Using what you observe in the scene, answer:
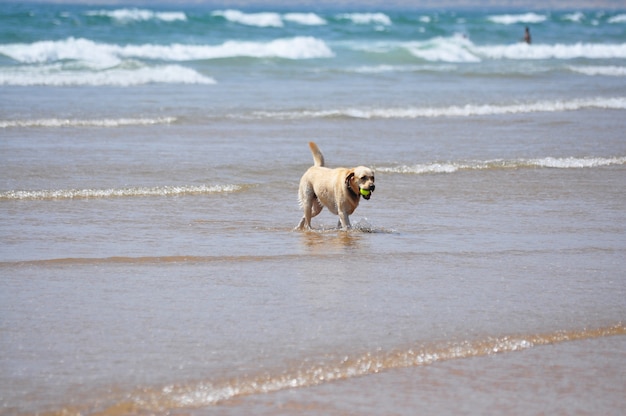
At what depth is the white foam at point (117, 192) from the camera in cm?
1048

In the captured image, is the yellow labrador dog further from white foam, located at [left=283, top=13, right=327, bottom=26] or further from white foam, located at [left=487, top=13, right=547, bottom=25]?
white foam, located at [left=487, top=13, right=547, bottom=25]

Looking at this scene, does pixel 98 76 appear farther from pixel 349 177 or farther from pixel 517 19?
pixel 517 19

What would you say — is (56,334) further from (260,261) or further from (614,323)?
(614,323)

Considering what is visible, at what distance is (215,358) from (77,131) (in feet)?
35.6

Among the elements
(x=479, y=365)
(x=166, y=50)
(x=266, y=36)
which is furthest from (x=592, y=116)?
(x=266, y=36)

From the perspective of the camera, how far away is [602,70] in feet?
102

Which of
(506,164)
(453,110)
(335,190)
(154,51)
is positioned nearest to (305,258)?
(335,190)

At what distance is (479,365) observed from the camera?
17.5ft

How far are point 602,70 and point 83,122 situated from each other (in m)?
20.2

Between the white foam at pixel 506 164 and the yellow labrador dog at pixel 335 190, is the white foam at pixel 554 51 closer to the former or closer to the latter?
the white foam at pixel 506 164

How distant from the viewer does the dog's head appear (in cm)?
852

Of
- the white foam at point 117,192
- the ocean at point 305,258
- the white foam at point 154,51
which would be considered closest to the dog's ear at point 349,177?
the ocean at point 305,258

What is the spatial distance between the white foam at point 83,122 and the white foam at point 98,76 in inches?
282

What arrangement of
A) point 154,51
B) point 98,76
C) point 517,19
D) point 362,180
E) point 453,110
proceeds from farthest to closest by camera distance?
1. point 517,19
2. point 154,51
3. point 98,76
4. point 453,110
5. point 362,180
